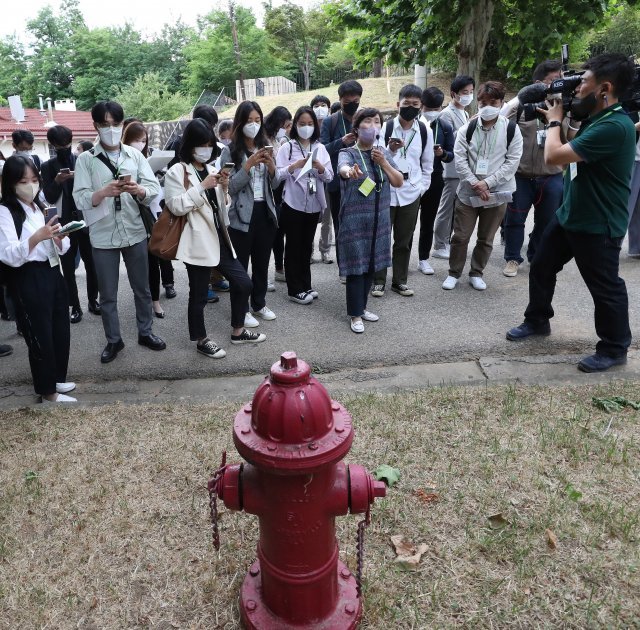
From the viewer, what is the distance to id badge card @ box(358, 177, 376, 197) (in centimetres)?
455

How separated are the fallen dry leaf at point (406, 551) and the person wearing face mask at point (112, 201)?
3085 mm

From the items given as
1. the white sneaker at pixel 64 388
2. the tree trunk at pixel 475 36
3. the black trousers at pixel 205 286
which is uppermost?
the tree trunk at pixel 475 36

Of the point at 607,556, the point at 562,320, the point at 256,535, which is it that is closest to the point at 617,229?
the point at 562,320

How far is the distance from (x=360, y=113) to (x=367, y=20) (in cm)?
951

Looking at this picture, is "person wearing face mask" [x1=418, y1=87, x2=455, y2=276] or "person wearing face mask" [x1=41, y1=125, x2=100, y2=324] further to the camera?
"person wearing face mask" [x1=418, y1=87, x2=455, y2=276]

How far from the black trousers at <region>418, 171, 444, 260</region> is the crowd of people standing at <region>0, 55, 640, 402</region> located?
0.6 inches

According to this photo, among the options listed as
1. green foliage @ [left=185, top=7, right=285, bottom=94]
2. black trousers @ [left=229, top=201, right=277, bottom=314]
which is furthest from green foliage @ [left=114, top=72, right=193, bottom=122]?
black trousers @ [left=229, top=201, right=277, bottom=314]

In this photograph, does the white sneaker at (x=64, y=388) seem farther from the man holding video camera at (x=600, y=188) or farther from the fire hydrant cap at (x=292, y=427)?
the man holding video camera at (x=600, y=188)

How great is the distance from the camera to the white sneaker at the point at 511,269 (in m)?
5.99

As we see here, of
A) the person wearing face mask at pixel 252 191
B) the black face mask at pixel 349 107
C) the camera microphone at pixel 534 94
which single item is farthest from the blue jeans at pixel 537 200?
the person wearing face mask at pixel 252 191

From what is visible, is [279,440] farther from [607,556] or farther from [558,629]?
[607,556]

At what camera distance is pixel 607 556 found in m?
2.23

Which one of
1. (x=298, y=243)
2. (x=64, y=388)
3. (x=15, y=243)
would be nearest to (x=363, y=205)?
(x=298, y=243)

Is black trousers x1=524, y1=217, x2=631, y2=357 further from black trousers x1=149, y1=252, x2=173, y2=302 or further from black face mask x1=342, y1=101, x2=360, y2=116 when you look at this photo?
black trousers x1=149, y1=252, x2=173, y2=302
